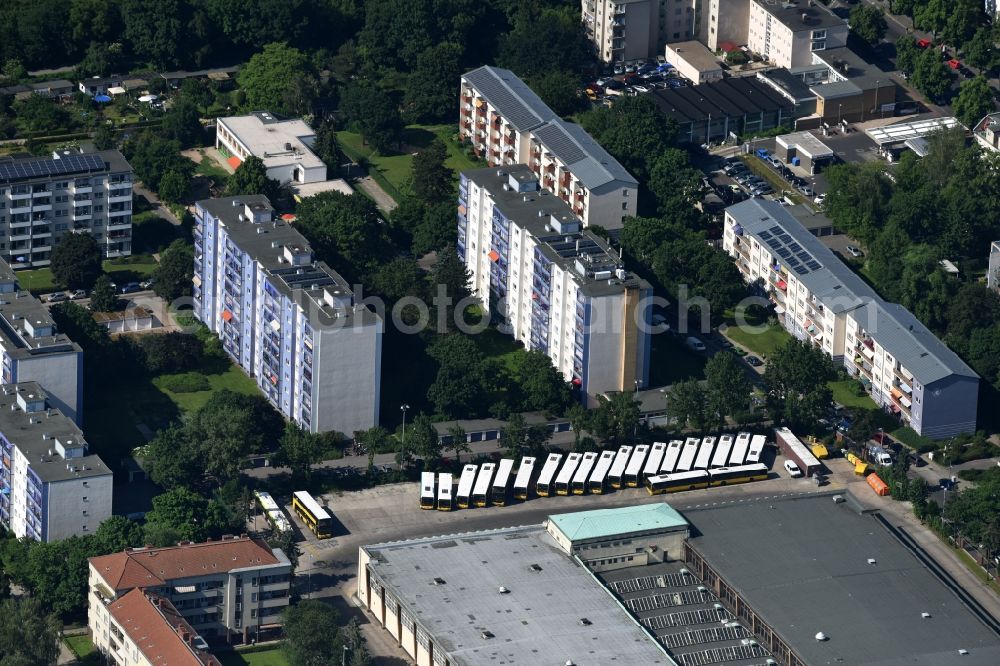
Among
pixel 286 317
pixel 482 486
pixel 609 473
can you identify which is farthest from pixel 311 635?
pixel 286 317

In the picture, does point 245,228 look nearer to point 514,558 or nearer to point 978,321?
point 514,558

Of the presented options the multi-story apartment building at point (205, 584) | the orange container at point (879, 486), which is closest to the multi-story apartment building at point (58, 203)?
the multi-story apartment building at point (205, 584)

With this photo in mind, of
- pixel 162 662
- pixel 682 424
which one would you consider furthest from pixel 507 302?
pixel 162 662

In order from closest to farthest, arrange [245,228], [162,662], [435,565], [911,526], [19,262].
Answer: [162,662] → [435,565] → [911,526] → [245,228] → [19,262]

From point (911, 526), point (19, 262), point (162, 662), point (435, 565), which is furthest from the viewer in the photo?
point (19, 262)

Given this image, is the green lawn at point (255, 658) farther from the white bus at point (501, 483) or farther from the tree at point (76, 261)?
the tree at point (76, 261)

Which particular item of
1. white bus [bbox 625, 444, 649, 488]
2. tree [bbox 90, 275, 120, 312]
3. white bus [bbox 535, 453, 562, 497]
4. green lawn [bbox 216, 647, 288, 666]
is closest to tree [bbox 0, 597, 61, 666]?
green lawn [bbox 216, 647, 288, 666]

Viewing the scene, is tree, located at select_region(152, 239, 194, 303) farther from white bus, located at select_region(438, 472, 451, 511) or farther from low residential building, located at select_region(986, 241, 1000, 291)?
low residential building, located at select_region(986, 241, 1000, 291)
